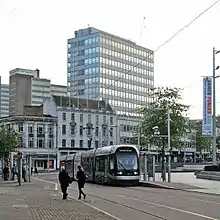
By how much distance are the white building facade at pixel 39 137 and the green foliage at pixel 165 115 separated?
63531 millimetres

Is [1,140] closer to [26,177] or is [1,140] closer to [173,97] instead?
[26,177]

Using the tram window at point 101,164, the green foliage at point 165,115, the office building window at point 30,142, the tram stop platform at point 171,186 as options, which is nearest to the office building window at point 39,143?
the office building window at point 30,142

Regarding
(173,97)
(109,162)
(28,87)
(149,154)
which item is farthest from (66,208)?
(28,87)

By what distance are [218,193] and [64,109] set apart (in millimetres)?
89849

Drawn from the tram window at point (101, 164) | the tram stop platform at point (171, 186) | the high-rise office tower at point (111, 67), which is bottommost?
the tram stop platform at point (171, 186)

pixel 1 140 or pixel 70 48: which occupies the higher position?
pixel 70 48

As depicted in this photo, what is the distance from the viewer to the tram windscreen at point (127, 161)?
42.1 meters

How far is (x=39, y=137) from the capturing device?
11619 cm

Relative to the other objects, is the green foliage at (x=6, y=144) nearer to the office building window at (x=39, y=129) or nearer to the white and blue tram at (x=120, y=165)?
the white and blue tram at (x=120, y=165)

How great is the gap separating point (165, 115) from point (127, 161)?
1124cm

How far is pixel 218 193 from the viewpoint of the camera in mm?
31688

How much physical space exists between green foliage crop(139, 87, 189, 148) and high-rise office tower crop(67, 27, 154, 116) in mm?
4762

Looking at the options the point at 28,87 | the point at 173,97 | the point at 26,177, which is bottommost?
the point at 26,177

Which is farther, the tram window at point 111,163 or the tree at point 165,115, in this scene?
the tree at point 165,115
